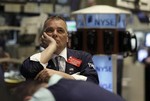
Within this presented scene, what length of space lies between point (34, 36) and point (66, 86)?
5.11 meters

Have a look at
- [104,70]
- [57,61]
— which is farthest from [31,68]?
[104,70]

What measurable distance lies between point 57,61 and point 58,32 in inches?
8.5

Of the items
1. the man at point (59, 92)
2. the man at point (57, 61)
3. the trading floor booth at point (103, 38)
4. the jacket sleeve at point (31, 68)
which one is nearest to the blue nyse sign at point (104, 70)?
the trading floor booth at point (103, 38)

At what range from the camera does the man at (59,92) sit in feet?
6.13

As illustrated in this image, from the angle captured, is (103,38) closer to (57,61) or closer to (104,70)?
(104,70)

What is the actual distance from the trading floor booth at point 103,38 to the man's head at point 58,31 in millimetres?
2192

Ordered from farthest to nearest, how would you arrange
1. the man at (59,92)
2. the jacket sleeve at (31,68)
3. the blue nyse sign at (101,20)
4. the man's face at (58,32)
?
the blue nyse sign at (101,20) < the man's face at (58,32) < the jacket sleeve at (31,68) < the man at (59,92)

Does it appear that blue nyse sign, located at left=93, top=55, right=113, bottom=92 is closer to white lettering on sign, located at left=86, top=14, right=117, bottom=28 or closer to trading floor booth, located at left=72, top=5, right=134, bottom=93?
trading floor booth, located at left=72, top=5, right=134, bottom=93

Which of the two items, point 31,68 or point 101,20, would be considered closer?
point 31,68

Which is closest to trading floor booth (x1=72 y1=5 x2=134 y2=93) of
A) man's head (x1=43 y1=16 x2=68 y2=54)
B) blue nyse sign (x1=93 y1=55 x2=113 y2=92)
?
blue nyse sign (x1=93 y1=55 x2=113 y2=92)

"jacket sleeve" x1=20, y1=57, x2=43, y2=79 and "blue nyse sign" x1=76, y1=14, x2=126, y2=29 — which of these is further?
"blue nyse sign" x1=76, y1=14, x2=126, y2=29

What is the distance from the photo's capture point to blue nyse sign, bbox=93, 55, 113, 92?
539cm

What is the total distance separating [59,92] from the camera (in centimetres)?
189

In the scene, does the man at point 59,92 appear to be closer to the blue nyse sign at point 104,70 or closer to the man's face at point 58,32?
the man's face at point 58,32
